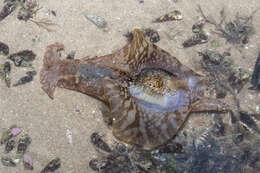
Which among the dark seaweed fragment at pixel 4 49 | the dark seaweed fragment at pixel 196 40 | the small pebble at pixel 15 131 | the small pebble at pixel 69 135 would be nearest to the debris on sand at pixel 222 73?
the dark seaweed fragment at pixel 196 40

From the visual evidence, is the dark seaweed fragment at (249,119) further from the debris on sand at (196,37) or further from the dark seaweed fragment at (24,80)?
the dark seaweed fragment at (24,80)

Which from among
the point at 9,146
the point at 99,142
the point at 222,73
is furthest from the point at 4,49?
the point at 222,73

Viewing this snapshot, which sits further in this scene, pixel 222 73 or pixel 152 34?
pixel 152 34

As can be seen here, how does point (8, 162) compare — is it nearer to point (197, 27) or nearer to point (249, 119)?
point (249, 119)

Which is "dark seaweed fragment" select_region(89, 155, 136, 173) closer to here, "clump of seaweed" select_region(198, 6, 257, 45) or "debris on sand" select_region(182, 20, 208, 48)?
"debris on sand" select_region(182, 20, 208, 48)

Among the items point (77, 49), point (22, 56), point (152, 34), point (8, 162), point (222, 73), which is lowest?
point (8, 162)

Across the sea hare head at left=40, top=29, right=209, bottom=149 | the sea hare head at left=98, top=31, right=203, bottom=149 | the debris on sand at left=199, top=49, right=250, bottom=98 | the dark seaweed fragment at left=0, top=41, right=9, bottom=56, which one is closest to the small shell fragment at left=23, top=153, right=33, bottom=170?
the sea hare head at left=40, top=29, right=209, bottom=149

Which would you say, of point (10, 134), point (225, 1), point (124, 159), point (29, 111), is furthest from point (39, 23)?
point (225, 1)

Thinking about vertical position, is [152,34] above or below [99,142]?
above
